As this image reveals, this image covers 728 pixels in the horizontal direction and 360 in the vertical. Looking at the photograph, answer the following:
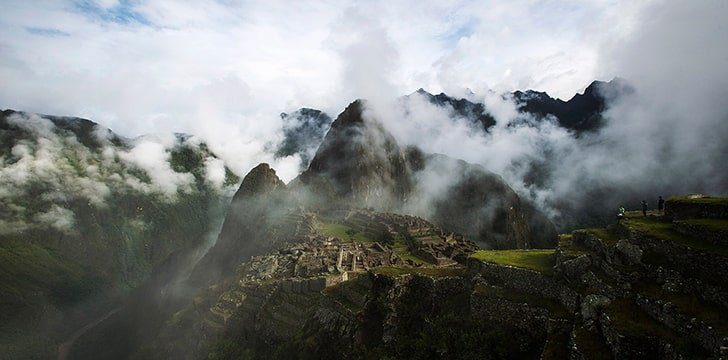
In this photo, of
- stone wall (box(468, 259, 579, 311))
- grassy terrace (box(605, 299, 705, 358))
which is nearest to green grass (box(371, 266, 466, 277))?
stone wall (box(468, 259, 579, 311))

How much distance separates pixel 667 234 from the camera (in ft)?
74.6

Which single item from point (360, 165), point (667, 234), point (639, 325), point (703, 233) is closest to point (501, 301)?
point (639, 325)

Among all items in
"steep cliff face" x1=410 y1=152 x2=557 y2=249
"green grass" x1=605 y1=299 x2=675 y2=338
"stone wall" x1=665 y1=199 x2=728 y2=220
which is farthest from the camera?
"steep cliff face" x1=410 y1=152 x2=557 y2=249

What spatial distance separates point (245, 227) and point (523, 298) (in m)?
100

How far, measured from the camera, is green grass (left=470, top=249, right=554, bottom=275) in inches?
1139

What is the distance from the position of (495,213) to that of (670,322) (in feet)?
439

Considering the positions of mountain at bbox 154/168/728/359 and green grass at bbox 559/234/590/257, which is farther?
green grass at bbox 559/234/590/257

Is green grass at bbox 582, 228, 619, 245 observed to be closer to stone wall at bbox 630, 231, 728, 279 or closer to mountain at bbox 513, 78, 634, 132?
stone wall at bbox 630, 231, 728, 279

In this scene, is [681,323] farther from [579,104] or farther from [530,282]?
[579,104]

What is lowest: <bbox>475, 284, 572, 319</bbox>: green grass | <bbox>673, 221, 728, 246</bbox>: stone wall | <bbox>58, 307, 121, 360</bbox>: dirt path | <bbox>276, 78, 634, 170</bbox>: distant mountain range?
<bbox>58, 307, 121, 360</bbox>: dirt path

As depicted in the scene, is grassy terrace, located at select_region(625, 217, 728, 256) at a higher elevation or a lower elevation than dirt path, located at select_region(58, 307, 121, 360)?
higher

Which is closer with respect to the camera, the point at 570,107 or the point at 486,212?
the point at 486,212

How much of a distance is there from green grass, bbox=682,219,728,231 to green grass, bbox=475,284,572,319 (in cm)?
754

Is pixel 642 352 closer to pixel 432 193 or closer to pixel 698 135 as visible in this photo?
pixel 698 135
